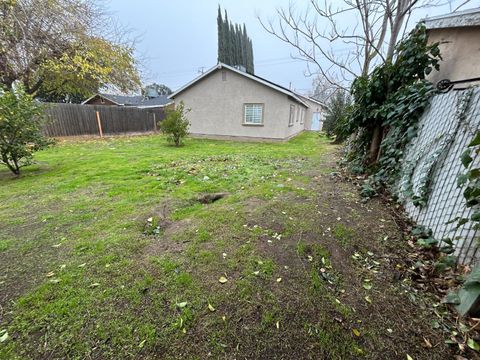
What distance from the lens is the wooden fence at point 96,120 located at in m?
11.6

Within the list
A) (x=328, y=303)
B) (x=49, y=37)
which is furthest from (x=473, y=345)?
(x=49, y=37)

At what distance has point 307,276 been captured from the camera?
2123mm

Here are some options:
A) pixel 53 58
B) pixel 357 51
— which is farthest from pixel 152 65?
pixel 357 51

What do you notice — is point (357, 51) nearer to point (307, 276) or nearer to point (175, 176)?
point (175, 176)

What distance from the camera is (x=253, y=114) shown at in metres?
12.2

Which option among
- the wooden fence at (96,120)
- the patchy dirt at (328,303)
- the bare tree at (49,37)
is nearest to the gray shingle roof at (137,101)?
the wooden fence at (96,120)

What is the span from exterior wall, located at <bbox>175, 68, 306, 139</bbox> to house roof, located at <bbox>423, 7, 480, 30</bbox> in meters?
7.90

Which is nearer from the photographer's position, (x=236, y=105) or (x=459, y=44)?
(x=459, y=44)

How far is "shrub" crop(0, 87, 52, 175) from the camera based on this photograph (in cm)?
494

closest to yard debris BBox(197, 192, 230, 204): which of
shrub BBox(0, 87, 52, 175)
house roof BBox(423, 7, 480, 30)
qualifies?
house roof BBox(423, 7, 480, 30)

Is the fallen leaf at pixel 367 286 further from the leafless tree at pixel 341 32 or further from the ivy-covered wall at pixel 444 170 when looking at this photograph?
the leafless tree at pixel 341 32

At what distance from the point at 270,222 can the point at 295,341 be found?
159 cm

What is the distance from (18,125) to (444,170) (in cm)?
800

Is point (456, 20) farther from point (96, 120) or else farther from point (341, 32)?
point (96, 120)
